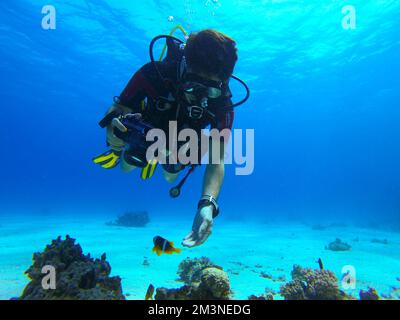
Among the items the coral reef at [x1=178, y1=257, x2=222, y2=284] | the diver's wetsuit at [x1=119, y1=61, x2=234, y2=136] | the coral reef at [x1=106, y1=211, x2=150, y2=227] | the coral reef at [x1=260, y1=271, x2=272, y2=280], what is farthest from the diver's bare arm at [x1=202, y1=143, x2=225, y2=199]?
the coral reef at [x1=106, y1=211, x2=150, y2=227]

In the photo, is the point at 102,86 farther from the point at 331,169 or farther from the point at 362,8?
the point at 331,169

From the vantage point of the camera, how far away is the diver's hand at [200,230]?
8.12 ft

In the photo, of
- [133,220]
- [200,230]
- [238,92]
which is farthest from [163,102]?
[238,92]

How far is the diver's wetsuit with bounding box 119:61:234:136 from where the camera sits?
4137 millimetres

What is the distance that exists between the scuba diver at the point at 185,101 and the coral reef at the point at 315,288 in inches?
96.9

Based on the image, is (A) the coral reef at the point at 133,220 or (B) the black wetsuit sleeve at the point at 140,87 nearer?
(B) the black wetsuit sleeve at the point at 140,87

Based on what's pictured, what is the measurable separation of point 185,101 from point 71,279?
3.00 metres

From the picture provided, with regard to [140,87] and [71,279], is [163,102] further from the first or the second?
[71,279]

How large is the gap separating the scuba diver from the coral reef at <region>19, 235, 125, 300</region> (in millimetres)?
1614

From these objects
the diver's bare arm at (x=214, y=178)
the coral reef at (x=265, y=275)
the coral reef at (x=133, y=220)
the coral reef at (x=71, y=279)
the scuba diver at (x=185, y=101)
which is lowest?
the coral reef at (x=71, y=279)

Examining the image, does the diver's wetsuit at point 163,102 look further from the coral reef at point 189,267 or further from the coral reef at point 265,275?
the coral reef at point 265,275

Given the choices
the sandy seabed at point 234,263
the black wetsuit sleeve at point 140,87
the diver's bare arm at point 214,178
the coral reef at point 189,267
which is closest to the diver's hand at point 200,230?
the diver's bare arm at point 214,178

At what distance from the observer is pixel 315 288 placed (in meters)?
4.24
